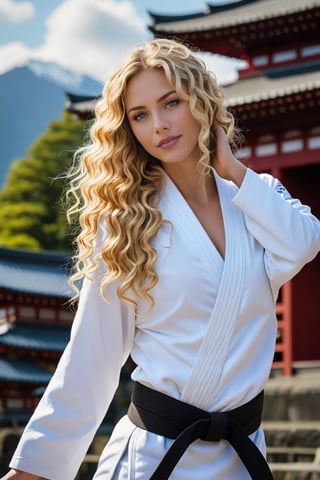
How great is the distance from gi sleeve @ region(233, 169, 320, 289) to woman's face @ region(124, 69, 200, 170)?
184mm

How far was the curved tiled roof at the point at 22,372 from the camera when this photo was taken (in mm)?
19922

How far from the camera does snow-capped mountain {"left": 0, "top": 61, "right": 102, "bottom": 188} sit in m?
88.6

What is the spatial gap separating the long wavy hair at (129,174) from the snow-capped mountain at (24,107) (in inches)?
3228

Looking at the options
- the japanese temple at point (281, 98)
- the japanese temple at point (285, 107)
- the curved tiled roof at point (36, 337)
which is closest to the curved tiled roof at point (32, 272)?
Answer: the curved tiled roof at point (36, 337)

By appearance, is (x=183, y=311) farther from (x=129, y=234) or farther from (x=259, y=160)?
(x=259, y=160)

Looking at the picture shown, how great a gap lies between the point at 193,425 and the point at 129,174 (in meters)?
0.66

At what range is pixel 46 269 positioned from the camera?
2181 centimetres

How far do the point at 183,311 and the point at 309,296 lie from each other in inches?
351

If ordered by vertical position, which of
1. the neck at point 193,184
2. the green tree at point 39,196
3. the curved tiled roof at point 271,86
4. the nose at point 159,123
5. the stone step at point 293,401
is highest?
the green tree at point 39,196

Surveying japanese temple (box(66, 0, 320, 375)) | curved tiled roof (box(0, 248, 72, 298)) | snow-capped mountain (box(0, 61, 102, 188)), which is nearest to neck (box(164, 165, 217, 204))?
japanese temple (box(66, 0, 320, 375))

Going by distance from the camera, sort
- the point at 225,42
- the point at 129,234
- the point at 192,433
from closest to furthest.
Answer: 1. the point at 192,433
2. the point at 129,234
3. the point at 225,42

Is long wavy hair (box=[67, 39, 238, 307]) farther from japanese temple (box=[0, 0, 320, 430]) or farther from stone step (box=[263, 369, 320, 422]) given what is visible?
stone step (box=[263, 369, 320, 422])

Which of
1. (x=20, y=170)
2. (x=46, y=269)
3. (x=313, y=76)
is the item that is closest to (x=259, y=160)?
(x=313, y=76)

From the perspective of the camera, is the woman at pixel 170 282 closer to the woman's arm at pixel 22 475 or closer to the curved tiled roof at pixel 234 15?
the woman's arm at pixel 22 475
